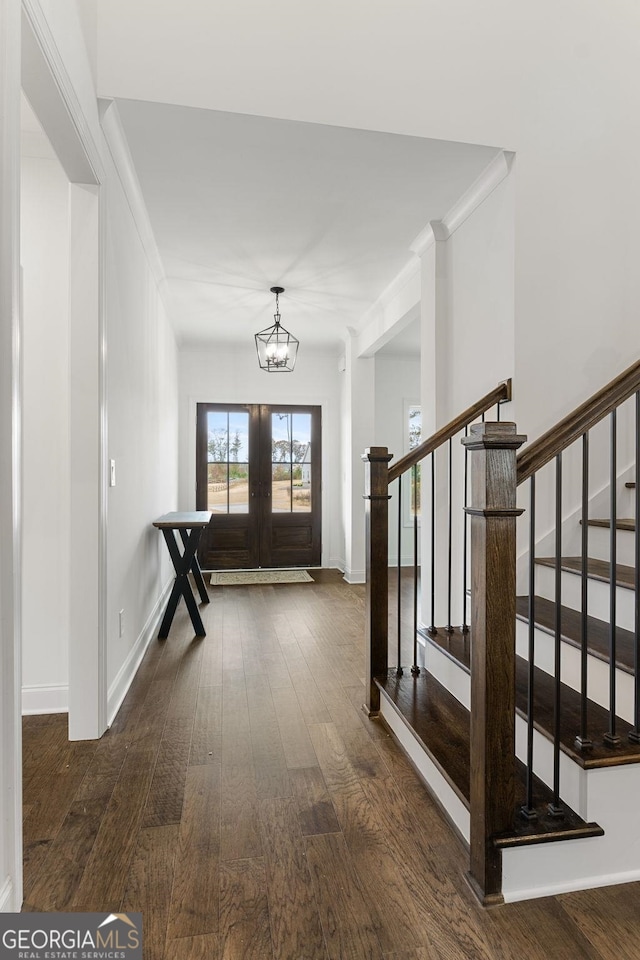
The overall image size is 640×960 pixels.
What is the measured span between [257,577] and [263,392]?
84.2 inches

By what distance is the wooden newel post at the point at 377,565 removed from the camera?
2525mm

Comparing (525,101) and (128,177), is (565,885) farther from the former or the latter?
(128,177)

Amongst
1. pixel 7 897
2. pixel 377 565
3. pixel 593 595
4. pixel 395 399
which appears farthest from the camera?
pixel 395 399

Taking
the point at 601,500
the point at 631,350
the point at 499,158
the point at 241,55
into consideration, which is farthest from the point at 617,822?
→ the point at 241,55

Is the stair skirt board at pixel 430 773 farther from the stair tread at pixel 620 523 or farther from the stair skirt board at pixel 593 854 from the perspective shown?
the stair tread at pixel 620 523

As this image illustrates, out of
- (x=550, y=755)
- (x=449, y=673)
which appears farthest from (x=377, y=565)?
(x=550, y=755)

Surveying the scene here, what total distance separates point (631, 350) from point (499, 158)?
1.14 meters

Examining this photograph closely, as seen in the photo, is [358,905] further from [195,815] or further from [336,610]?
[336,610]

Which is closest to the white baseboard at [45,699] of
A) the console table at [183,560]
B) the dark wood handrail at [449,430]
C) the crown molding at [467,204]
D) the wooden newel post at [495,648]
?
the console table at [183,560]

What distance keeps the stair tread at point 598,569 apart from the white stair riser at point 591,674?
288 millimetres

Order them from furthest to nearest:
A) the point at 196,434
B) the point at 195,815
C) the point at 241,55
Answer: the point at 196,434 < the point at 241,55 < the point at 195,815

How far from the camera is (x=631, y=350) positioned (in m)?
2.71

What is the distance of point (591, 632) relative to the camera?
191 centimetres

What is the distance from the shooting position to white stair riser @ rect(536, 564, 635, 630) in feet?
6.32
